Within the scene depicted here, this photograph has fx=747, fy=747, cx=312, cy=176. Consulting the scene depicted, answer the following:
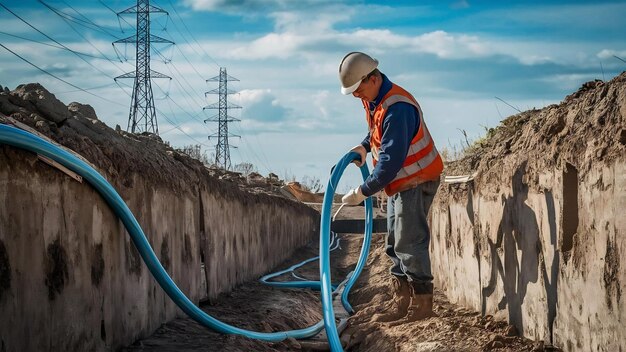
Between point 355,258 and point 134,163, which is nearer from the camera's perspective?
point 134,163

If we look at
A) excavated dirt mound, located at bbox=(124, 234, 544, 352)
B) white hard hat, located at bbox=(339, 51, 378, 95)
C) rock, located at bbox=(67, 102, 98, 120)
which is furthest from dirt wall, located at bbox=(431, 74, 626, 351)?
rock, located at bbox=(67, 102, 98, 120)

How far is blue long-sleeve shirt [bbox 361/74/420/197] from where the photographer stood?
533 centimetres

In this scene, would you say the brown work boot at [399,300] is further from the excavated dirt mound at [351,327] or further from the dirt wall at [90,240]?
the dirt wall at [90,240]

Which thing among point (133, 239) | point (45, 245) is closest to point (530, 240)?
point (133, 239)

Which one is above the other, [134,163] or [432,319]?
[134,163]

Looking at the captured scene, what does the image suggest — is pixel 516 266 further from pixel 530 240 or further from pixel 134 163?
pixel 134 163

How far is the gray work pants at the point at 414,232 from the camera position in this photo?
559cm

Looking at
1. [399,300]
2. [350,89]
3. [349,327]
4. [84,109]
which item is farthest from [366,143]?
[84,109]

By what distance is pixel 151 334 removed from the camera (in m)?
5.17

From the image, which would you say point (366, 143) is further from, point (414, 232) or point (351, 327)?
point (351, 327)

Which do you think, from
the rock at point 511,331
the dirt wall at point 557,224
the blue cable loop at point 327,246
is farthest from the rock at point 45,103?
the rock at point 511,331

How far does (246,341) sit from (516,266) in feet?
6.33

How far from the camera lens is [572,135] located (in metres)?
→ 4.18

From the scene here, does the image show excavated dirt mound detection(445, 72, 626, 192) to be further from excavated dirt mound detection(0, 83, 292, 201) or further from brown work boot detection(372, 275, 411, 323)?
excavated dirt mound detection(0, 83, 292, 201)
